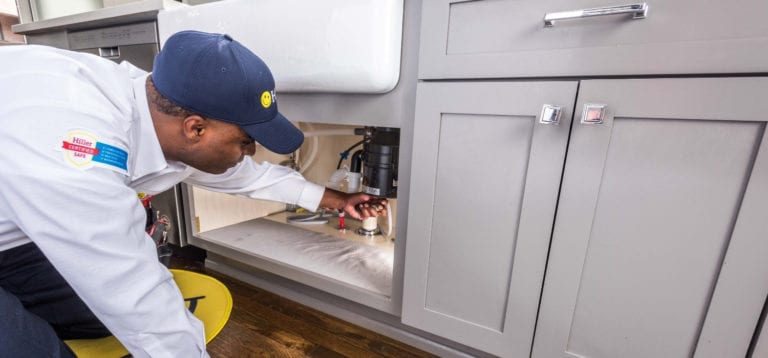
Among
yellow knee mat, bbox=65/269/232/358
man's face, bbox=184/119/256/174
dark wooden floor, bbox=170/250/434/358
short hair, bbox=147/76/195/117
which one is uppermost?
short hair, bbox=147/76/195/117

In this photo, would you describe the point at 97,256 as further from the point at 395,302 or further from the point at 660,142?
the point at 660,142

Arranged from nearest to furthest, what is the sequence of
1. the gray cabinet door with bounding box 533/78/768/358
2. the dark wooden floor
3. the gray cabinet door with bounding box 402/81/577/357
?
1. the gray cabinet door with bounding box 533/78/768/358
2. the gray cabinet door with bounding box 402/81/577/357
3. the dark wooden floor

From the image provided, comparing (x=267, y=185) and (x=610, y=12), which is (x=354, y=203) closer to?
(x=267, y=185)

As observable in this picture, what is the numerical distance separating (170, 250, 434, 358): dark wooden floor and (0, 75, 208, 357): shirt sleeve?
39cm

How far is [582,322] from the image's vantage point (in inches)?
24.2

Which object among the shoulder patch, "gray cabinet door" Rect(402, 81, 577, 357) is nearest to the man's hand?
"gray cabinet door" Rect(402, 81, 577, 357)

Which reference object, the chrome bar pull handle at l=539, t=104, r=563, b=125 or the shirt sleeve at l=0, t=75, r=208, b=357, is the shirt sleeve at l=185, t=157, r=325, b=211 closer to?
the shirt sleeve at l=0, t=75, r=208, b=357

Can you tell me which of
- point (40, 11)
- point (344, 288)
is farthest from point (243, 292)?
point (40, 11)

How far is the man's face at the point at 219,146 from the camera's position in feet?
1.77

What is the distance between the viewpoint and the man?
379mm

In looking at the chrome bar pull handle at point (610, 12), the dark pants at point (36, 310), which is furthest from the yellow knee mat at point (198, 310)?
the chrome bar pull handle at point (610, 12)

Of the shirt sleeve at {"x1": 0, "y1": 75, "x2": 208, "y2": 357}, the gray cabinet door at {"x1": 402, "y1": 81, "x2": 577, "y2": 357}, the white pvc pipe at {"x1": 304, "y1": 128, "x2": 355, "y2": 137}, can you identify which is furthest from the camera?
the white pvc pipe at {"x1": 304, "y1": 128, "x2": 355, "y2": 137}

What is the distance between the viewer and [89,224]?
0.40 m

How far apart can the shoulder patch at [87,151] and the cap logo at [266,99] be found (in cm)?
21
